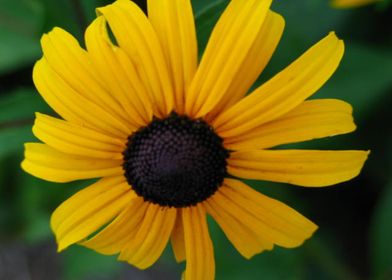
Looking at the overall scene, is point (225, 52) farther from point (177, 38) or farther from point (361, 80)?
point (361, 80)

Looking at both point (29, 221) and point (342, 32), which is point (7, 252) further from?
point (342, 32)

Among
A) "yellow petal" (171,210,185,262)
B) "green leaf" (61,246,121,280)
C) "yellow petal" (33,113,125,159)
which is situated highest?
"yellow petal" (33,113,125,159)

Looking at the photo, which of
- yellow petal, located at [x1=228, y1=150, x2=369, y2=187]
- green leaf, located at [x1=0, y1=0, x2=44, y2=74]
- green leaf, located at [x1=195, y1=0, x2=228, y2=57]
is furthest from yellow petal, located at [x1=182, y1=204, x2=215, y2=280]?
green leaf, located at [x1=0, y1=0, x2=44, y2=74]

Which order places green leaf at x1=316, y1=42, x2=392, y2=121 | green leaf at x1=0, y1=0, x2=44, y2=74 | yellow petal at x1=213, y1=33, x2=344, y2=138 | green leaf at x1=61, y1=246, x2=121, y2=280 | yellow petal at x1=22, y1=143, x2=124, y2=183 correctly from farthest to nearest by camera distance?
green leaf at x1=61, y1=246, x2=121, y2=280 → green leaf at x1=0, y1=0, x2=44, y2=74 → green leaf at x1=316, y1=42, x2=392, y2=121 → yellow petal at x1=22, y1=143, x2=124, y2=183 → yellow petal at x1=213, y1=33, x2=344, y2=138

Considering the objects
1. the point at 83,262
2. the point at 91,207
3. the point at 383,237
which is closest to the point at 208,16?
the point at 91,207

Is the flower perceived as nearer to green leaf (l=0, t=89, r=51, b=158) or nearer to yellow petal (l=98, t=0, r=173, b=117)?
yellow petal (l=98, t=0, r=173, b=117)

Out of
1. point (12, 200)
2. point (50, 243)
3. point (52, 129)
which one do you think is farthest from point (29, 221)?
point (52, 129)
